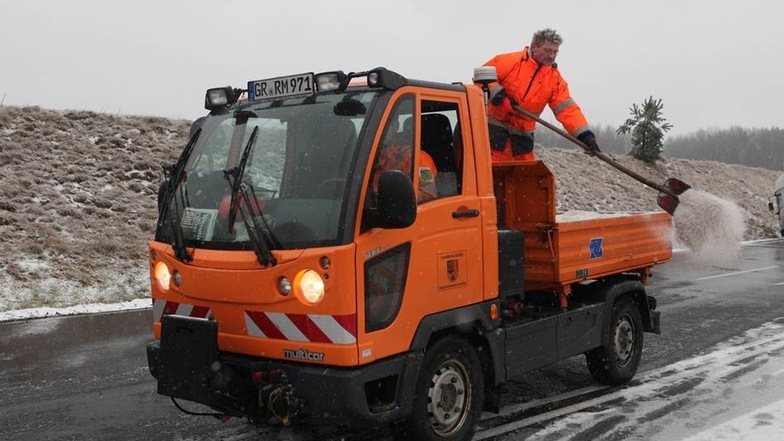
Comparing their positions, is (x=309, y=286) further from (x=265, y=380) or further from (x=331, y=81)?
(x=331, y=81)

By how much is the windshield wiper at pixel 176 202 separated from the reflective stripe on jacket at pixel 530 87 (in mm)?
2755

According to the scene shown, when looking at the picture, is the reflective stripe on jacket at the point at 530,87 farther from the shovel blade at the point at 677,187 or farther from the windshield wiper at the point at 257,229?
the windshield wiper at the point at 257,229

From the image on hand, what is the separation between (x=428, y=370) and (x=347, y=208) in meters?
1.14

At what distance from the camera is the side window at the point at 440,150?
14.1ft

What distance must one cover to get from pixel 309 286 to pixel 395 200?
63 cm

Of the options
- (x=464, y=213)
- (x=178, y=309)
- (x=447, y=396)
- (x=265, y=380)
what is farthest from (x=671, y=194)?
(x=178, y=309)

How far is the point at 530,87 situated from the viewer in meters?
6.22

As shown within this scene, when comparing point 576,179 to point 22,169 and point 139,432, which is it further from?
point 139,432

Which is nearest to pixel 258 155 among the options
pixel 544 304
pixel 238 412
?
pixel 238 412

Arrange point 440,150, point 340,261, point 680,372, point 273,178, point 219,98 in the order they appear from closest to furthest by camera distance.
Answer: point 340,261, point 273,178, point 440,150, point 219,98, point 680,372

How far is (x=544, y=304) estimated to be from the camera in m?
5.69

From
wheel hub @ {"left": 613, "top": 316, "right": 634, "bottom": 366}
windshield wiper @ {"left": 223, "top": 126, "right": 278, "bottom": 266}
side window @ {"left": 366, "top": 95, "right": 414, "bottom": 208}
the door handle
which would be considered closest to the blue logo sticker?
wheel hub @ {"left": 613, "top": 316, "right": 634, "bottom": 366}

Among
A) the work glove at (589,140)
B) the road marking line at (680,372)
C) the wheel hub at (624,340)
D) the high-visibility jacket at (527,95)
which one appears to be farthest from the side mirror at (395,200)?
the wheel hub at (624,340)

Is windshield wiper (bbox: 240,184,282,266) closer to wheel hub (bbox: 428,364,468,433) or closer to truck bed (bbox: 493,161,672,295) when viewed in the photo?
wheel hub (bbox: 428,364,468,433)
